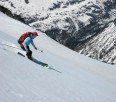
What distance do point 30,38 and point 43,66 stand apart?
232cm

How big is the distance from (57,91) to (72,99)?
78 cm

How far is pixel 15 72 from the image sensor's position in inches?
554

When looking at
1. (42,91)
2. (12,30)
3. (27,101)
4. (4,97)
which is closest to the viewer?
(4,97)

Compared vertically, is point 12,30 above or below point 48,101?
below

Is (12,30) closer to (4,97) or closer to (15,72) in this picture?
(15,72)

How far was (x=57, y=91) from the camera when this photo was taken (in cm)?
1473

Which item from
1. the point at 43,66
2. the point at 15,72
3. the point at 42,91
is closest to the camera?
the point at 42,91

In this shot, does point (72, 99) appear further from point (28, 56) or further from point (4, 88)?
point (28, 56)

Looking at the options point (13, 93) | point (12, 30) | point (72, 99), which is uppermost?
point (13, 93)

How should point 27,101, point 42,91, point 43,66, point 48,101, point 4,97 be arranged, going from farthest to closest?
point 43,66 → point 42,91 → point 48,101 → point 27,101 → point 4,97

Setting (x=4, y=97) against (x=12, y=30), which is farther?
→ (x=12, y=30)

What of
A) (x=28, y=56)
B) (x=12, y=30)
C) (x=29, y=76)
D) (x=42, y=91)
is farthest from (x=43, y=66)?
(x=12, y=30)

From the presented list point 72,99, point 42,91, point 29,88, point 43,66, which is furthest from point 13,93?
point 43,66

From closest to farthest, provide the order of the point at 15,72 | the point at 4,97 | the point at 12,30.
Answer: the point at 4,97 → the point at 15,72 → the point at 12,30
